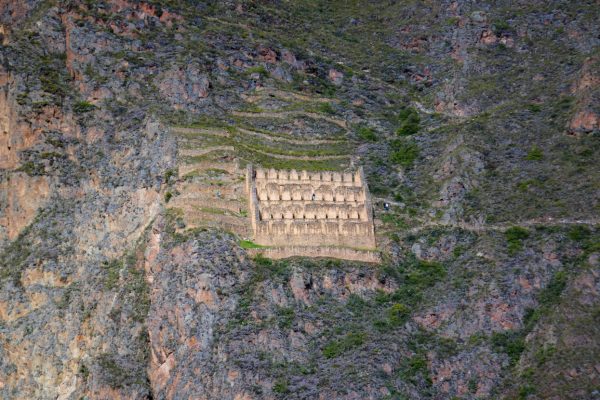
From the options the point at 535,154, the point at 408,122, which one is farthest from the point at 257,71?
the point at 535,154

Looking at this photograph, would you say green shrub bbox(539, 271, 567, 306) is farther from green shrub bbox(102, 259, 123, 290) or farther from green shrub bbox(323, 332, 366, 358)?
green shrub bbox(102, 259, 123, 290)

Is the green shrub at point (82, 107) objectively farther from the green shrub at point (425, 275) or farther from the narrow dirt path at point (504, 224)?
the green shrub at point (425, 275)

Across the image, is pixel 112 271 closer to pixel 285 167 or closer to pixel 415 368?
pixel 285 167

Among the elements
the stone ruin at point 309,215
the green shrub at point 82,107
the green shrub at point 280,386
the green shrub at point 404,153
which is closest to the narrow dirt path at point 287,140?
the green shrub at point 404,153

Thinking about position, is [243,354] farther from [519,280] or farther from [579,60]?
[579,60]

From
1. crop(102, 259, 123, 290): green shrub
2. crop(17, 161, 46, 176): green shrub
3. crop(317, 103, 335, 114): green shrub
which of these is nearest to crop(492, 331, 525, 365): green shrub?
crop(102, 259, 123, 290): green shrub

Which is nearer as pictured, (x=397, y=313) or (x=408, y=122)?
(x=397, y=313)

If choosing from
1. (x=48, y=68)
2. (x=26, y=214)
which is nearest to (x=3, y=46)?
(x=48, y=68)
